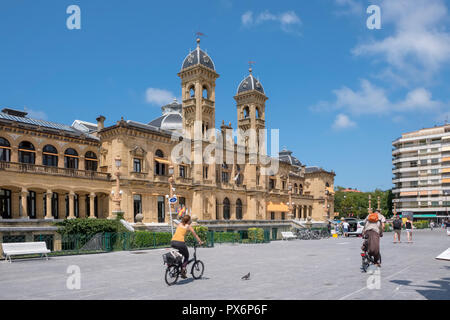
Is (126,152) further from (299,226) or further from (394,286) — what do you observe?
(394,286)

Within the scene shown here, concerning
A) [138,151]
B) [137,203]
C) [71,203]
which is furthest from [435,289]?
[138,151]

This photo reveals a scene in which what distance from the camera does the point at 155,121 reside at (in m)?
56.0

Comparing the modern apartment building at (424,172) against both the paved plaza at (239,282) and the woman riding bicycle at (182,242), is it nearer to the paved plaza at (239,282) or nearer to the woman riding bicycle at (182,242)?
the paved plaza at (239,282)

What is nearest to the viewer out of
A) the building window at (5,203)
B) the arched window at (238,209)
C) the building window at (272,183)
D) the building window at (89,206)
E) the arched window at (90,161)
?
the building window at (5,203)

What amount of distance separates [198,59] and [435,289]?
146 ft

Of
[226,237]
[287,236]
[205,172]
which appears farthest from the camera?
[205,172]

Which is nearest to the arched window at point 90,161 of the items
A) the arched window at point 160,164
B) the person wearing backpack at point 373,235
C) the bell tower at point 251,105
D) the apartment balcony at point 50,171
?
the apartment balcony at point 50,171

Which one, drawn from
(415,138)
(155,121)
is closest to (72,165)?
(155,121)

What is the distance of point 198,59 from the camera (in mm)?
51188

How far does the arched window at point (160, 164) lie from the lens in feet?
147

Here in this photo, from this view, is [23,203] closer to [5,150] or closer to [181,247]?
[5,150]

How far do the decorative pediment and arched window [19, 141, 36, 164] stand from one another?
9.10 meters

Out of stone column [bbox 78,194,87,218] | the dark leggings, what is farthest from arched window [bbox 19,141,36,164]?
the dark leggings
